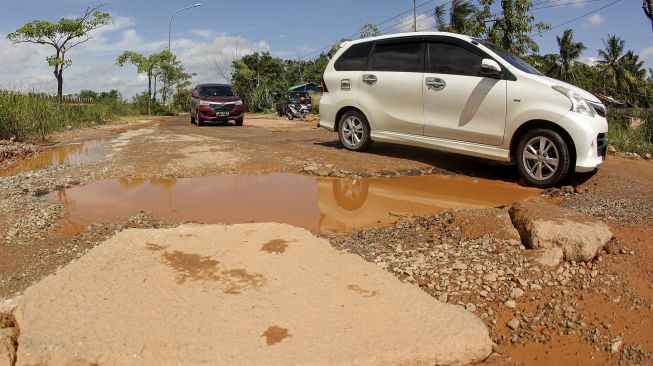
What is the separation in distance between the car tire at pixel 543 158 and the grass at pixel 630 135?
431 cm

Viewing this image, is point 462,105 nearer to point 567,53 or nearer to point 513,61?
point 513,61

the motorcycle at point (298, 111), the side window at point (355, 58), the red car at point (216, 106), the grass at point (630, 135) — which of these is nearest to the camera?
the side window at point (355, 58)

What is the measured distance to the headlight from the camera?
18.7 feet

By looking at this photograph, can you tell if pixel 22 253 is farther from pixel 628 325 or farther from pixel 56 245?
pixel 628 325

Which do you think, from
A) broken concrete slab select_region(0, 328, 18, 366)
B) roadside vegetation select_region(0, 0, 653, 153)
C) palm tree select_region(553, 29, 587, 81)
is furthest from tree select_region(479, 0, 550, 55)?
palm tree select_region(553, 29, 587, 81)

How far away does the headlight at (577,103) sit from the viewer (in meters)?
5.69

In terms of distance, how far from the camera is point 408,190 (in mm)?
5855

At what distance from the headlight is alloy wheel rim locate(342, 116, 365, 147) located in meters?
2.94

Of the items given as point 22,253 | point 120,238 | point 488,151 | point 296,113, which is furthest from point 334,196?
point 296,113

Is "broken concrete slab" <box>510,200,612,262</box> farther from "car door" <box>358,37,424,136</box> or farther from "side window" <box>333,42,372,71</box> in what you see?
"side window" <box>333,42,372,71</box>

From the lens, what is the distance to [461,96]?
650cm

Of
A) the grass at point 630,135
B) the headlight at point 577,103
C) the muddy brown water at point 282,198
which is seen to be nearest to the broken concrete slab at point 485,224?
the muddy brown water at point 282,198

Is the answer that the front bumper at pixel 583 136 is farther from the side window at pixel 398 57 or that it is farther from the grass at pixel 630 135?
the grass at pixel 630 135

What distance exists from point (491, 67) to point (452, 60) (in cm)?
68
